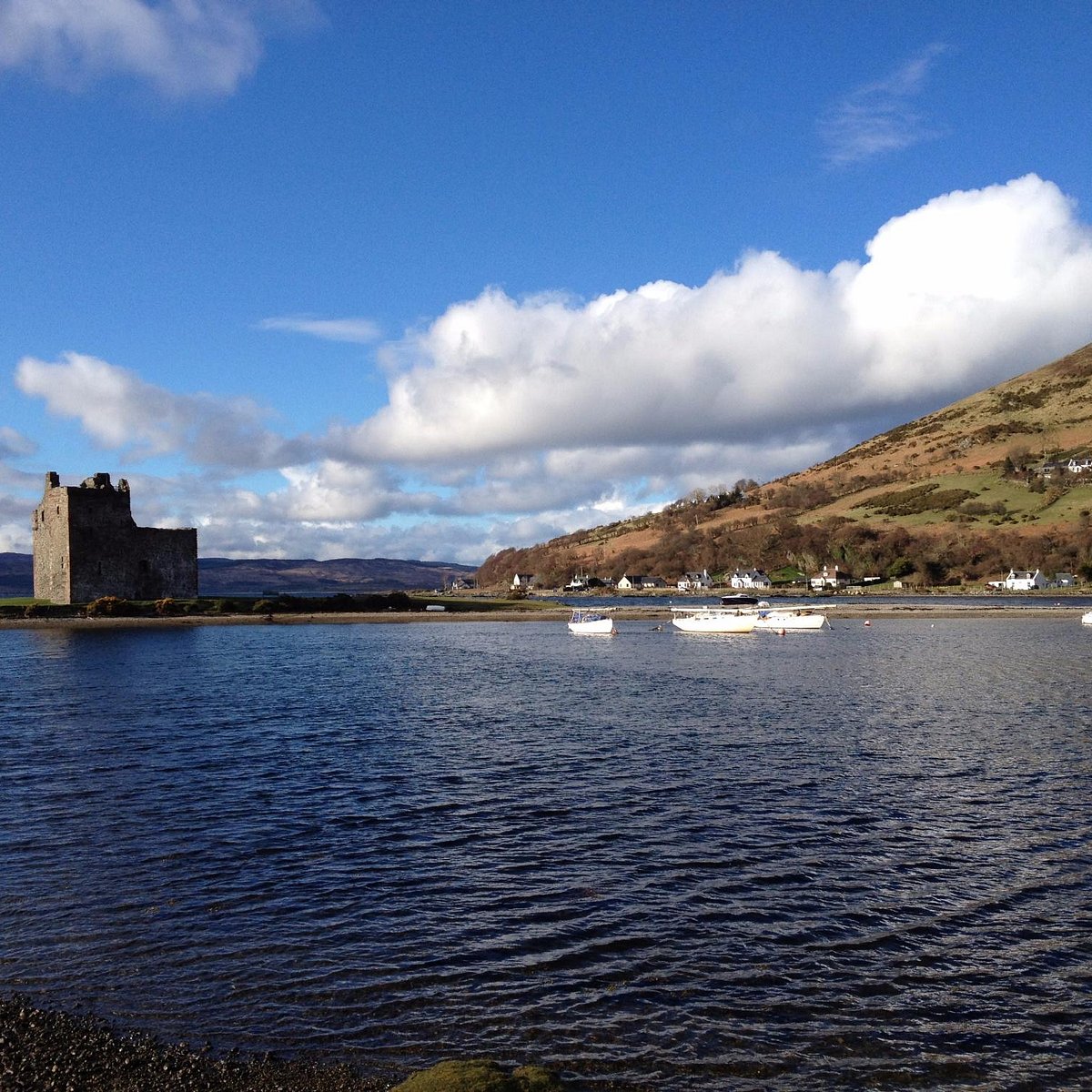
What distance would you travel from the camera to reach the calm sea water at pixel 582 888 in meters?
8.87

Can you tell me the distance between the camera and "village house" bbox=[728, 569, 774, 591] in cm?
17425

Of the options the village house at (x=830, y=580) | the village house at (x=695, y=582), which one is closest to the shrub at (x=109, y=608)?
the village house at (x=830, y=580)

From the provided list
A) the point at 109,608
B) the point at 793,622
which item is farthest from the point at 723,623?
the point at 109,608

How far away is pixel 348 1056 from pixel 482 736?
17.9 m

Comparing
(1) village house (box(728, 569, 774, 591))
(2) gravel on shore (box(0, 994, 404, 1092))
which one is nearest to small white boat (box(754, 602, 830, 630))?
(2) gravel on shore (box(0, 994, 404, 1092))

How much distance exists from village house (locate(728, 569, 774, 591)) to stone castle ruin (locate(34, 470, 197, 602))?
11476cm

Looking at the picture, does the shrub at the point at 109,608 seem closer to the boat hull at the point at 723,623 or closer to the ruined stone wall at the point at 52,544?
the ruined stone wall at the point at 52,544

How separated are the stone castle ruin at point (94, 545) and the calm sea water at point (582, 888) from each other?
58518 millimetres

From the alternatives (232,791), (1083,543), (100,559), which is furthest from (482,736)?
(1083,543)

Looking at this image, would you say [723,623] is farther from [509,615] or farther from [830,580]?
[830,580]

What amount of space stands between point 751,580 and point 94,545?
125 metres

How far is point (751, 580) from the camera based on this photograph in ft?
579

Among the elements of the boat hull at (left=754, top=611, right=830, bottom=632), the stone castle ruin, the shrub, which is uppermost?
the stone castle ruin

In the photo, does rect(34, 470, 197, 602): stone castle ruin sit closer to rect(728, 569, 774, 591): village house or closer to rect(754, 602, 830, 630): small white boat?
rect(754, 602, 830, 630): small white boat
